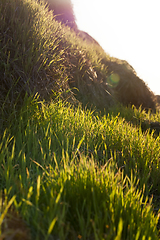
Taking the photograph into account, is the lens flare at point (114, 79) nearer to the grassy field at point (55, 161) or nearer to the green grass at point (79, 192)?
the grassy field at point (55, 161)

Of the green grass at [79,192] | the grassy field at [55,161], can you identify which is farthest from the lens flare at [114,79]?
the green grass at [79,192]

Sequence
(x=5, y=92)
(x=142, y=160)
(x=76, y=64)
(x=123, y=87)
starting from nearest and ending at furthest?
(x=142, y=160) < (x=5, y=92) < (x=76, y=64) < (x=123, y=87)

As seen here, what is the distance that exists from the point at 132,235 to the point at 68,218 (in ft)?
1.06

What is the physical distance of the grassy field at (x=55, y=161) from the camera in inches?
35.2

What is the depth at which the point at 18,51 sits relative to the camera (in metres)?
2.42

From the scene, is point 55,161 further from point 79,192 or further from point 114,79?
point 114,79

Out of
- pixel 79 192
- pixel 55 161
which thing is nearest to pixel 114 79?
pixel 55 161

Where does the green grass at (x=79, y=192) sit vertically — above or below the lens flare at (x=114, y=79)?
below

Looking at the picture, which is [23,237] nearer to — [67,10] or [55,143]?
[55,143]

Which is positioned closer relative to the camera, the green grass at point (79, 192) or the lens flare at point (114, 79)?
the green grass at point (79, 192)

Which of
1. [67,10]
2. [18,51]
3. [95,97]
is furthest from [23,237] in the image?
[67,10]

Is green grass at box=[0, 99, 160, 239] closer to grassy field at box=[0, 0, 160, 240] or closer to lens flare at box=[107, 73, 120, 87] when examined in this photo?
grassy field at box=[0, 0, 160, 240]

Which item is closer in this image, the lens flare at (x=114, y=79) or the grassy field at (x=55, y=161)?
the grassy field at (x=55, y=161)

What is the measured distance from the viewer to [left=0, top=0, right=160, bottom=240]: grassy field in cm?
89
